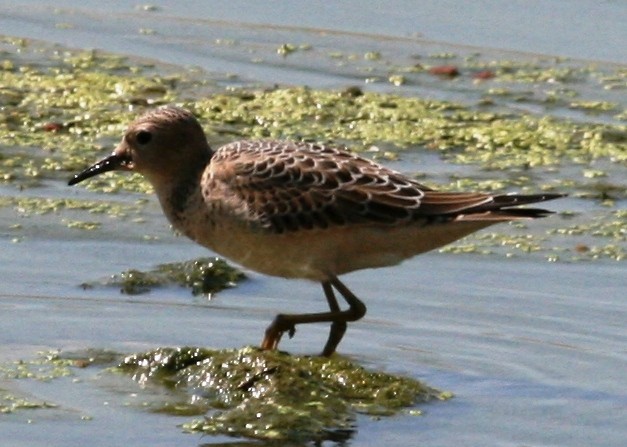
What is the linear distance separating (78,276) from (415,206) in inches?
75.3

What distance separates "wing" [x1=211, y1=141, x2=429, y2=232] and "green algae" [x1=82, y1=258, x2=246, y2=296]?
0.95 m

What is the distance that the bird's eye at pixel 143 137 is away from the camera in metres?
8.59

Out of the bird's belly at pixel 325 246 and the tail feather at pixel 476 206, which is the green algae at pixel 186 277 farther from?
the tail feather at pixel 476 206

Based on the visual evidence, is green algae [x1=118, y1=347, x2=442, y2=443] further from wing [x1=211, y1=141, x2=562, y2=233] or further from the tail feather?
the tail feather

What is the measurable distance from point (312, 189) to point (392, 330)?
0.90 meters

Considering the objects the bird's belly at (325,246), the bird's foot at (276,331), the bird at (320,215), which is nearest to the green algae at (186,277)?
the bird at (320,215)

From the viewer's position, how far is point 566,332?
854 cm

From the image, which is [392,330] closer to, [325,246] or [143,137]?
[325,246]

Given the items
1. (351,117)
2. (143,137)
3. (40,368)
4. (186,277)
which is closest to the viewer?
(40,368)

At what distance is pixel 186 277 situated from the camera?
9133mm

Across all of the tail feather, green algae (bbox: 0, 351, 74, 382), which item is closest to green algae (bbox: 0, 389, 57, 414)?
green algae (bbox: 0, 351, 74, 382)

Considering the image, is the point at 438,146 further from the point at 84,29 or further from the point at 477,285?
the point at 84,29

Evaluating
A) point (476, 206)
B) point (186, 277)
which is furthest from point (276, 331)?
point (186, 277)

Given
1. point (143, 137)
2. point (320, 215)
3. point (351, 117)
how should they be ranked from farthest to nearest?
point (351, 117), point (143, 137), point (320, 215)
